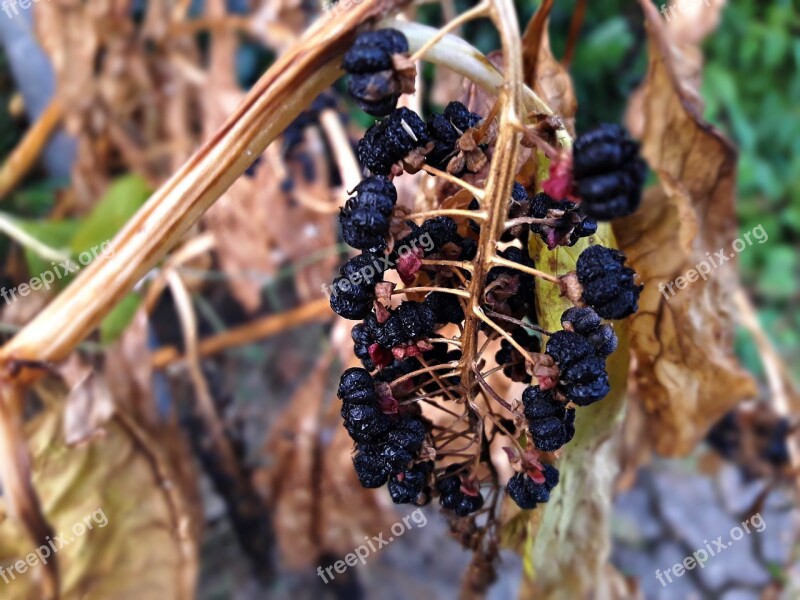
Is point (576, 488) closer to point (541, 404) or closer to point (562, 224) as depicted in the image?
point (541, 404)

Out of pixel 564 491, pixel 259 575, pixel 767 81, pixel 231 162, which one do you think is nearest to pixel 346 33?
pixel 231 162

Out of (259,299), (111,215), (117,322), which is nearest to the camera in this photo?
(117,322)

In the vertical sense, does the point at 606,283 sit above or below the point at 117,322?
below

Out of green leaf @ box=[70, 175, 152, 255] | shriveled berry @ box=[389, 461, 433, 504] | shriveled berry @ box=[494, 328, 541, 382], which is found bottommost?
shriveled berry @ box=[389, 461, 433, 504]

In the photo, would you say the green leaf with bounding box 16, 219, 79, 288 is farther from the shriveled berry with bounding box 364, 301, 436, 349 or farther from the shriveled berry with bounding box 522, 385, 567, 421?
the shriveled berry with bounding box 522, 385, 567, 421

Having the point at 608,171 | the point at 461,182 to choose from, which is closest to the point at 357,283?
the point at 461,182

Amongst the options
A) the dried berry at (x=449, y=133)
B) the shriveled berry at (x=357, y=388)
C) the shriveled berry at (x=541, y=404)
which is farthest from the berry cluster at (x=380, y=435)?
the dried berry at (x=449, y=133)

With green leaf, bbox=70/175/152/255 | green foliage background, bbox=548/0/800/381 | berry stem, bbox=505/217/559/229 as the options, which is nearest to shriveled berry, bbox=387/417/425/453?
berry stem, bbox=505/217/559/229
